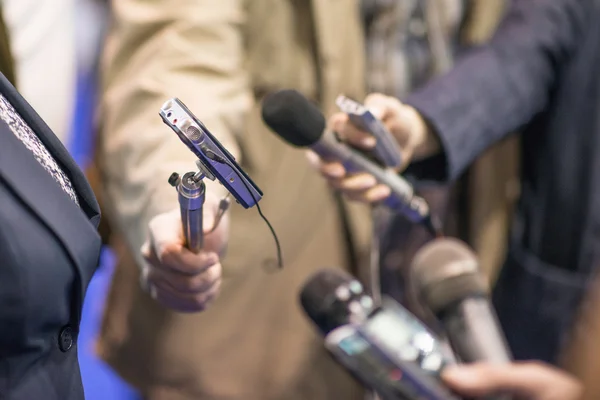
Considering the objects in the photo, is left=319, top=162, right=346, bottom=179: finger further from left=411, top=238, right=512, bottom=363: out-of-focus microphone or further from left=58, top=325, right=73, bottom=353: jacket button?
left=58, top=325, right=73, bottom=353: jacket button

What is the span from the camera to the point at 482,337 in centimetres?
49

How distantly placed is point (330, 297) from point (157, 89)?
198mm

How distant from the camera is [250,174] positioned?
49 cm

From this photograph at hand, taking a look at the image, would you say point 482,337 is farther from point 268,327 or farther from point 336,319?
point 268,327

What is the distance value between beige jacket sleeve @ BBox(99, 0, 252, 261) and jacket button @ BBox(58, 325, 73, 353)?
0.10 m

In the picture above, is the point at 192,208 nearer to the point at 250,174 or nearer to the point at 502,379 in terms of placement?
the point at 250,174

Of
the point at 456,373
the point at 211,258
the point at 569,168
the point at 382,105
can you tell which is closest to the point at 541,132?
the point at 569,168

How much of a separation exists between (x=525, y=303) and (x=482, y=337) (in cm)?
27

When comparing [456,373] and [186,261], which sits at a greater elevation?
[186,261]

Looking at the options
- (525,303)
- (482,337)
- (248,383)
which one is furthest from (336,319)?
(525,303)

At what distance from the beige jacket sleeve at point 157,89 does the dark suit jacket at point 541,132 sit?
182mm

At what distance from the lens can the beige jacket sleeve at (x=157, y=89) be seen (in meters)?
0.43

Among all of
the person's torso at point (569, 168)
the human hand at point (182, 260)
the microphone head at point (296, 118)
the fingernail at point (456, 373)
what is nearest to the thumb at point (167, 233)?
the human hand at point (182, 260)

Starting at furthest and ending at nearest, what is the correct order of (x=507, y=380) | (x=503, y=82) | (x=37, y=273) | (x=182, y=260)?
(x=503, y=82) < (x=507, y=380) < (x=182, y=260) < (x=37, y=273)
